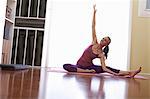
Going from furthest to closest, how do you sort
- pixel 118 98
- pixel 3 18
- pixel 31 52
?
pixel 31 52, pixel 3 18, pixel 118 98

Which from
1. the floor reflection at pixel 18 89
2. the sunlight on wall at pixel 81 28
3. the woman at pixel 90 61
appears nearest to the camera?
the floor reflection at pixel 18 89

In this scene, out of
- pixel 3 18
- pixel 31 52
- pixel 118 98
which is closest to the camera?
pixel 118 98

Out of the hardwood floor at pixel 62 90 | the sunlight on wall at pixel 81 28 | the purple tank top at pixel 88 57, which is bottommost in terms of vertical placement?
the hardwood floor at pixel 62 90

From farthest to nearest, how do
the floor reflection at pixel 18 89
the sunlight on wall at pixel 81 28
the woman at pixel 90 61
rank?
the sunlight on wall at pixel 81 28 < the woman at pixel 90 61 < the floor reflection at pixel 18 89

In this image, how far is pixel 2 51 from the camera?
10.8 ft

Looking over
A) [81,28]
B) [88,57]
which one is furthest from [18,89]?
[81,28]

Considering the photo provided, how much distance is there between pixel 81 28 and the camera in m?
3.81

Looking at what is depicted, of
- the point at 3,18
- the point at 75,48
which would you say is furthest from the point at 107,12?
the point at 3,18

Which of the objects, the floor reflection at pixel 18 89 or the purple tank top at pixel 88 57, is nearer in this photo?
the floor reflection at pixel 18 89

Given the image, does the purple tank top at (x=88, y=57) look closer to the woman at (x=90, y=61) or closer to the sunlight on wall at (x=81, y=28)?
the woman at (x=90, y=61)

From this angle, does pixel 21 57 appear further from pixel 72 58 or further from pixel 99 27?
pixel 99 27

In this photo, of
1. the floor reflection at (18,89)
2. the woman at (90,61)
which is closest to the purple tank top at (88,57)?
the woman at (90,61)

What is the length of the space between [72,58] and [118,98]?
122 inches

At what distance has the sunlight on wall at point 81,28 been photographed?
376 cm
